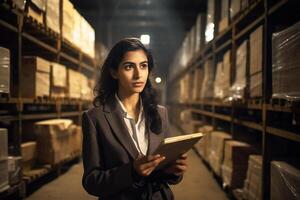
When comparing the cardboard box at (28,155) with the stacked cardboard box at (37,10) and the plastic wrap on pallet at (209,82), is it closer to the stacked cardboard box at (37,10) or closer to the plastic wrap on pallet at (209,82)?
the stacked cardboard box at (37,10)

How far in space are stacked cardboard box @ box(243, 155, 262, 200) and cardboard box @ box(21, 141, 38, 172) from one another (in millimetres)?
3225

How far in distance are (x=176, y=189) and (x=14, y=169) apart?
2.48 m

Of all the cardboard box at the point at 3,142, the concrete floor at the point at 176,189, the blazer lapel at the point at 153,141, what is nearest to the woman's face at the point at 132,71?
the blazer lapel at the point at 153,141

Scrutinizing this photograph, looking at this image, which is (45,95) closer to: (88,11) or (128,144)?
(128,144)

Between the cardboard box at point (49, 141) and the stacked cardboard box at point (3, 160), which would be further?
the cardboard box at point (49, 141)

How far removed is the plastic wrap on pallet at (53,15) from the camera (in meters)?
4.72

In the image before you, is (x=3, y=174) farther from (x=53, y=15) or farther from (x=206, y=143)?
(x=206, y=143)

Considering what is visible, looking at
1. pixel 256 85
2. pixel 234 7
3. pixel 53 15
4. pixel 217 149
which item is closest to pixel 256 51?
pixel 256 85

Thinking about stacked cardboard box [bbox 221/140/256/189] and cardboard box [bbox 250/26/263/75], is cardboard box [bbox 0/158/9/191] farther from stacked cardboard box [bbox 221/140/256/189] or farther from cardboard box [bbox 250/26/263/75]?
cardboard box [bbox 250/26/263/75]

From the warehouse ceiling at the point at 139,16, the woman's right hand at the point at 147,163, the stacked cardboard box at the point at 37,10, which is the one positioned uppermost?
the warehouse ceiling at the point at 139,16

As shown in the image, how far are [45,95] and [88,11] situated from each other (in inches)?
257

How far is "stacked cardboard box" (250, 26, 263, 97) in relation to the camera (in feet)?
11.6

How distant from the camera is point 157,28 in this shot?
13781mm

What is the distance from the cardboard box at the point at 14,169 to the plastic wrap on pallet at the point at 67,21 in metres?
2.63
